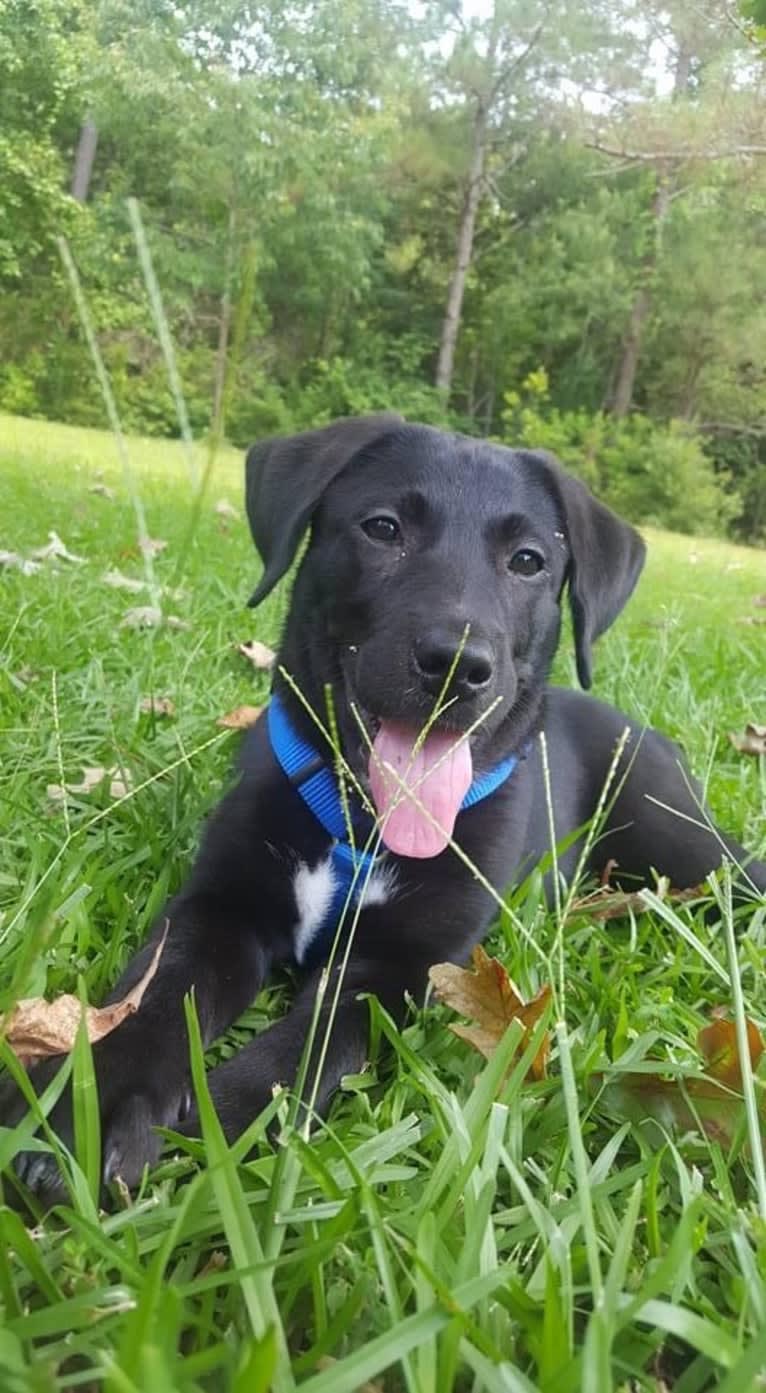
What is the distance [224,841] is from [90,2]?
8784mm

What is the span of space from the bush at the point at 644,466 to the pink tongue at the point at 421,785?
79.3 ft

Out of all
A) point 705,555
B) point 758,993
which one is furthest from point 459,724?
point 705,555

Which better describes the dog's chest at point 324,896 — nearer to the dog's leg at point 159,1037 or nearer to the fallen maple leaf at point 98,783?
the dog's leg at point 159,1037

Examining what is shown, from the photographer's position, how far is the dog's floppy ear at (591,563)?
2285mm

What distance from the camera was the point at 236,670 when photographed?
12.1 feet

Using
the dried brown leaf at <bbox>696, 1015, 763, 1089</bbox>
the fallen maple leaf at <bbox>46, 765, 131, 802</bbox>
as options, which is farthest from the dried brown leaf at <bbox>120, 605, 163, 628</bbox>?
A: the dried brown leaf at <bbox>696, 1015, 763, 1089</bbox>

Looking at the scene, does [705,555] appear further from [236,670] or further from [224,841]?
[224,841]

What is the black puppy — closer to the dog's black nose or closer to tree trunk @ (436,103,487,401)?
the dog's black nose

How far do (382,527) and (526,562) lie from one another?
12.8 inches

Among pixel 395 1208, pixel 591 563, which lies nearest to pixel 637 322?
pixel 591 563

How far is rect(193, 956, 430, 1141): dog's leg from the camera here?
138 centimetres

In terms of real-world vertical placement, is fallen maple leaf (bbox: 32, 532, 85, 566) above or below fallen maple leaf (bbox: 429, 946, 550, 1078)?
below

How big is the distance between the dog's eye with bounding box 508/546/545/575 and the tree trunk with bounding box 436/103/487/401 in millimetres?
26013

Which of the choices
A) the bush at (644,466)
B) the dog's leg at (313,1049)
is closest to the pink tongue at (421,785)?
the dog's leg at (313,1049)
